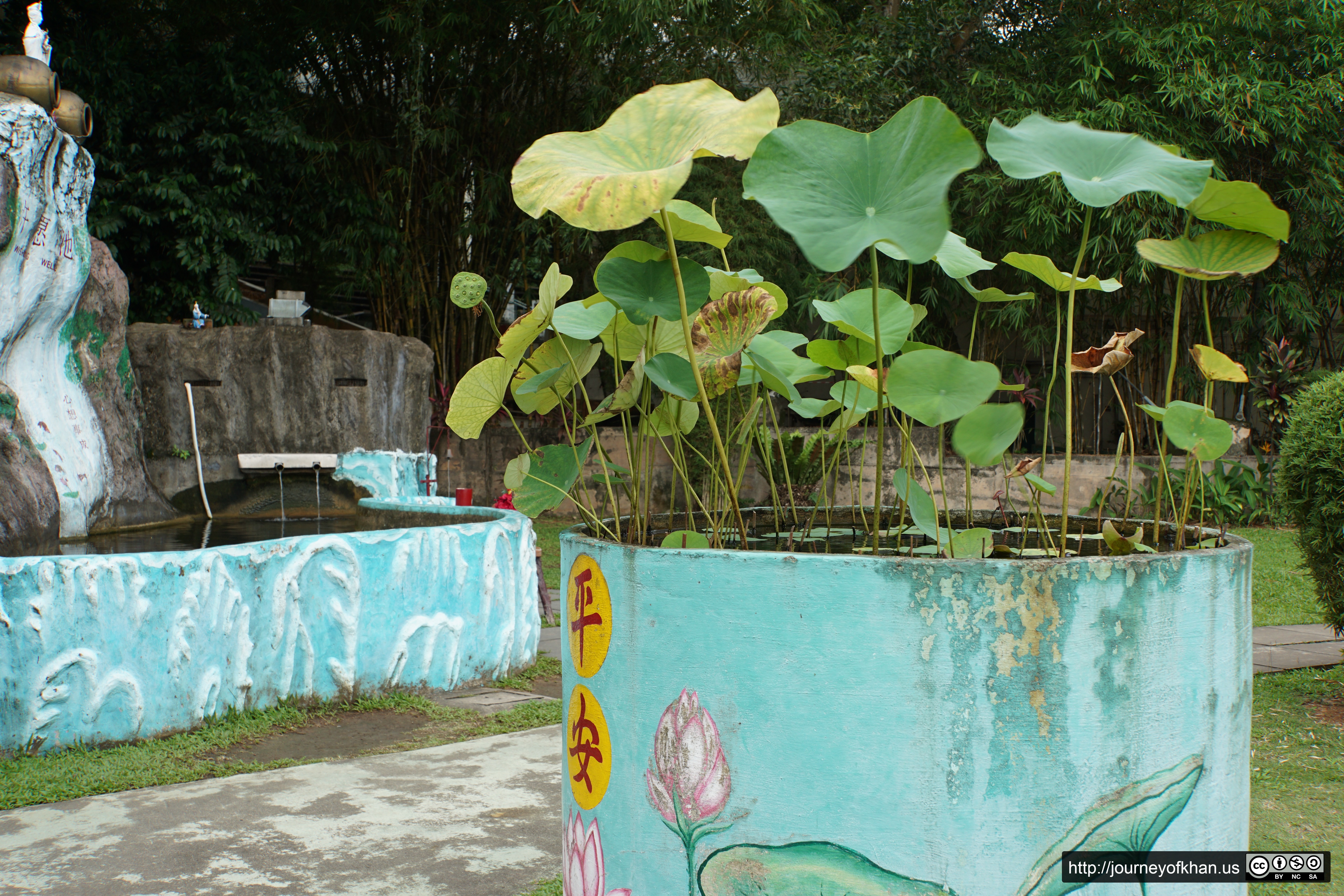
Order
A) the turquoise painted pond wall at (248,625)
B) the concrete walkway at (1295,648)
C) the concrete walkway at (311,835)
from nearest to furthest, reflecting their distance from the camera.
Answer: the concrete walkway at (311,835), the turquoise painted pond wall at (248,625), the concrete walkway at (1295,648)

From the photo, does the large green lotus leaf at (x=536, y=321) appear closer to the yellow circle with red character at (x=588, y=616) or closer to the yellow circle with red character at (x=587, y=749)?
the yellow circle with red character at (x=588, y=616)

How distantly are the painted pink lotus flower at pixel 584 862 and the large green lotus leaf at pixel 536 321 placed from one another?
66 centimetres

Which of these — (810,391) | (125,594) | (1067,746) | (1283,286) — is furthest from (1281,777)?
(810,391)

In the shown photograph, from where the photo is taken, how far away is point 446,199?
9.87 meters

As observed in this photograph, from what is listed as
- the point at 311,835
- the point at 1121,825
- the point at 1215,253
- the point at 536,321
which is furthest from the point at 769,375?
the point at 311,835

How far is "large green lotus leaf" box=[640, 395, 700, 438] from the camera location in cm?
148

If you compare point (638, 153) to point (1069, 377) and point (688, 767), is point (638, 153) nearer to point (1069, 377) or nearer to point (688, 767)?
point (1069, 377)

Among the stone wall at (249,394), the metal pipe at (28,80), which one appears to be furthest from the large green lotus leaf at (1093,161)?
the stone wall at (249,394)

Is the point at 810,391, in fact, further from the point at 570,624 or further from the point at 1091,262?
the point at 570,624

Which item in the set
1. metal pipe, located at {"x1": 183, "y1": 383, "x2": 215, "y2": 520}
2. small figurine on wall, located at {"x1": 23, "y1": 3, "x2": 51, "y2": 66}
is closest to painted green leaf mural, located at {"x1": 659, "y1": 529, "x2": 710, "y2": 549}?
metal pipe, located at {"x1": 183, "y1": 383, "x2": 215, "y2": 520}

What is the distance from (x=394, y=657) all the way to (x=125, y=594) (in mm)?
937

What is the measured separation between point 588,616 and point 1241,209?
0.95 meters

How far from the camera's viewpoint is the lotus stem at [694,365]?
47.0 inches

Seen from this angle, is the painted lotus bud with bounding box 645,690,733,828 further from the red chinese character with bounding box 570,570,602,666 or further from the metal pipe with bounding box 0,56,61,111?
the metal pipe with bounding box 0,56,61,111
